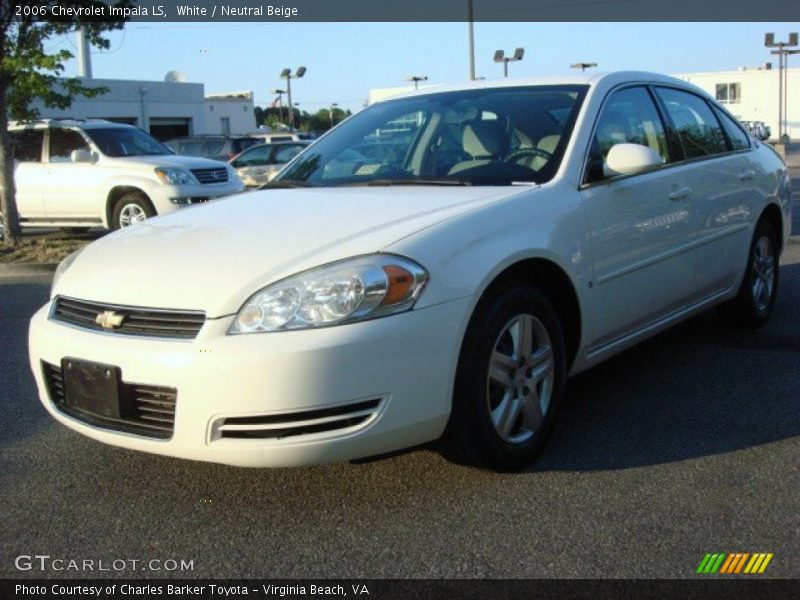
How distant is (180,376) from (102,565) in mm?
656

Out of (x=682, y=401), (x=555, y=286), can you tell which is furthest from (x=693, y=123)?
(x=555, y=286)

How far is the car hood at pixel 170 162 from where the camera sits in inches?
448

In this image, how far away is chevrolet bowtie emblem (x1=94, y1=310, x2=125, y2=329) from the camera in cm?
315

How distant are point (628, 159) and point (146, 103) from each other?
1605 inches

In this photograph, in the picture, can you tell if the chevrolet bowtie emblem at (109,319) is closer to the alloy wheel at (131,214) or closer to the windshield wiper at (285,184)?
the windshield wiper at (285,184)

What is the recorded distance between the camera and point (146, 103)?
4162 centimetres

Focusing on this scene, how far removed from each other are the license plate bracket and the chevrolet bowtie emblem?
0.47ft

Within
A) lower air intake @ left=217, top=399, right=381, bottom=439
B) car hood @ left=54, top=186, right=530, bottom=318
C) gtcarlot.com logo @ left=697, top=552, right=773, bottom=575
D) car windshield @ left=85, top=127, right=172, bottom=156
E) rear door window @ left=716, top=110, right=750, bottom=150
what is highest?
car windshield @ left=85, top=127, right=172, bottom=156

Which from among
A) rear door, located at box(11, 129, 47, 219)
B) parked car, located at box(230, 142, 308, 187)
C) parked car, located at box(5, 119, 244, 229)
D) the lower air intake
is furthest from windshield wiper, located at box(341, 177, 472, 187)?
parked car, located at box(230, 142, 308, 187)

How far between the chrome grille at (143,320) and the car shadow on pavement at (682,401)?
4.96 ft

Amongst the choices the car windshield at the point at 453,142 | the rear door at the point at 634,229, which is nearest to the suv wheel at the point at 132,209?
the car windshield at the point at 453,142

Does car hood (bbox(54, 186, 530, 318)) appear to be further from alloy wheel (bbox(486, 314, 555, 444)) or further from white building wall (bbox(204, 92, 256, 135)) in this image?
white building wall (bbox(204, 92, 256, 135))

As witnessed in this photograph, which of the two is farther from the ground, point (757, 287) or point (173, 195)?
point (173, 195)
